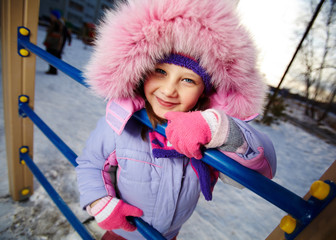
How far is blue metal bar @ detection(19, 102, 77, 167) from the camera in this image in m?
0.88

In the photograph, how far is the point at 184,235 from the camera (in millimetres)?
1396

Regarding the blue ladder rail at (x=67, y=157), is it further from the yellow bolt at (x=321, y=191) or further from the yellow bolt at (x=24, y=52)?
the yellow bolt at (x=321, y=191)

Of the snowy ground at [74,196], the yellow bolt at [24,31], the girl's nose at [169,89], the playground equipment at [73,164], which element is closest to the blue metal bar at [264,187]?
the playground equipment at [73,164]

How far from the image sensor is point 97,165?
0.73 metres

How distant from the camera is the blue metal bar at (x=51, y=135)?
88cm

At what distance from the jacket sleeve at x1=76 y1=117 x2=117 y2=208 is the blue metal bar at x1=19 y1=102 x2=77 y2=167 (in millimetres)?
136

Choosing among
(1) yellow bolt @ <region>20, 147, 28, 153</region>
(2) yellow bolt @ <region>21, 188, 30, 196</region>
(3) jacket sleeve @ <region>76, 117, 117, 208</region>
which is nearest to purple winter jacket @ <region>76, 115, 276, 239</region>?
(3) jacket sleeve @ <region>76, 117, 117, 208</region>

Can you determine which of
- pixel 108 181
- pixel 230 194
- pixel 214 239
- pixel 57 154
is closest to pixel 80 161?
pixel 108 181

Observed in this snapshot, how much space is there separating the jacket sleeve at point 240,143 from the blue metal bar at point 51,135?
69 cm

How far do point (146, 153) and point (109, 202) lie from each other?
228mm

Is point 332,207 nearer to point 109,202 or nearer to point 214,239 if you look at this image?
point 109,202

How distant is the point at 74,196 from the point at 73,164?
87 cm

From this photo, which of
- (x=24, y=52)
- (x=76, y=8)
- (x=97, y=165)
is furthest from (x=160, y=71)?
(x=76, y=8)

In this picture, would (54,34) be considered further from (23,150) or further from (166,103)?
(166,103)
